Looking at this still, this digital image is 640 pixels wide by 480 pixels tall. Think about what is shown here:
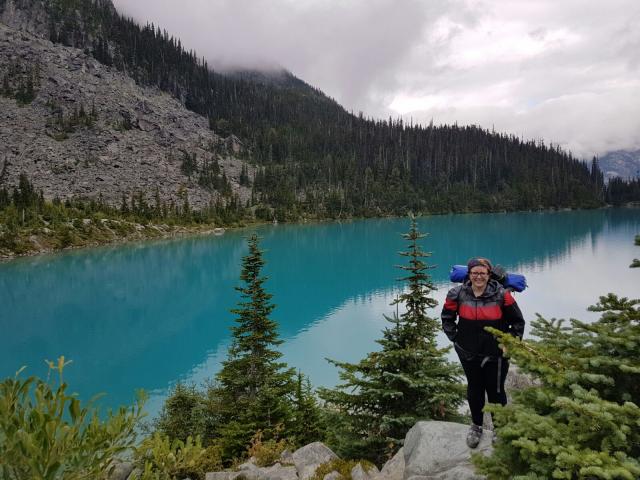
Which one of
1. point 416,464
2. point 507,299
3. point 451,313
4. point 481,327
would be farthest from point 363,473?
point 507,299

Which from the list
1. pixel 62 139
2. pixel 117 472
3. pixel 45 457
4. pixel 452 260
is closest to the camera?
pixel 45 457

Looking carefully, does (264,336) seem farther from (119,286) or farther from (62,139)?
(62,139)

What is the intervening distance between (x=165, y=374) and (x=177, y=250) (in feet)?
161

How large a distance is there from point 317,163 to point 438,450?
171 m

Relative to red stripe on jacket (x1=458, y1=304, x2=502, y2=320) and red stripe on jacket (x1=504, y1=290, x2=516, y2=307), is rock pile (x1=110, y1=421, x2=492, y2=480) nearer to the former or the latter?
red stripe on jacket (x1=458, y1=304, x2=502, y2=320)

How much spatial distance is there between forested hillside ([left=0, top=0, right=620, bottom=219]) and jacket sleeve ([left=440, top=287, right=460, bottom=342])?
116880mm

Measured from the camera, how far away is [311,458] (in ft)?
26.5

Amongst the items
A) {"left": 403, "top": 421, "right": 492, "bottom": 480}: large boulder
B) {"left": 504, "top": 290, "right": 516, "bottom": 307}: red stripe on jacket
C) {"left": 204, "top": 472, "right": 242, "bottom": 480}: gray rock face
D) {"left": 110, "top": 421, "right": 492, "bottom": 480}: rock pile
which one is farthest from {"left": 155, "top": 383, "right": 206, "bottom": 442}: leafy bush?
{"left": 504, "top": 290, "right": 516, "bottom": 307}: red stripe on jacket

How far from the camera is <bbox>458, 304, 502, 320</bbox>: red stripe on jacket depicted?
5715 mm

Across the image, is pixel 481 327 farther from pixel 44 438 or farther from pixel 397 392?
pixel 44 438

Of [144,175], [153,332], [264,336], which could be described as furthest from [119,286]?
[144,175]

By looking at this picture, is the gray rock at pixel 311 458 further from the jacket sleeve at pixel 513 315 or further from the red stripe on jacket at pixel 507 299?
the red stripe on jacket at pixel 507 299

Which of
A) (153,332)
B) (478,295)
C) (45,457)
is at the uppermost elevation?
(478,295)

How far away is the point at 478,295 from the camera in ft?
19.0
